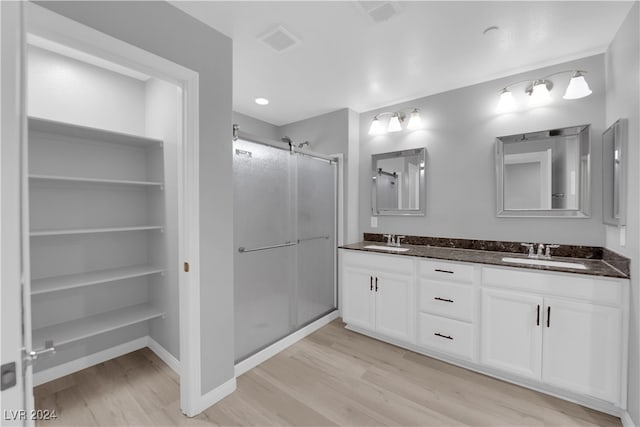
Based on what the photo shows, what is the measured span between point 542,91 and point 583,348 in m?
1.97

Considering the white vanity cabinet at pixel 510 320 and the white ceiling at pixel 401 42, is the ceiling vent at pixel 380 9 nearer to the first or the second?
the white ceiling at pixel 401 42

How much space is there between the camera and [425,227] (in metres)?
3.02

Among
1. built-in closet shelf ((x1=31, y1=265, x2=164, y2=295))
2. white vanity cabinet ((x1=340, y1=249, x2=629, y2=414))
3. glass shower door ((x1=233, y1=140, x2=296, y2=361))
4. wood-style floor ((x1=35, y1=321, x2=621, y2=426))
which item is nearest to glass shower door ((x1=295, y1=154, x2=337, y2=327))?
glass shower door ((x1=233, y1=140, x2=296, y2=361))

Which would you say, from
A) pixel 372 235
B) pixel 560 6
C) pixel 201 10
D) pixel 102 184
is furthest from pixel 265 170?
pixel 560 6

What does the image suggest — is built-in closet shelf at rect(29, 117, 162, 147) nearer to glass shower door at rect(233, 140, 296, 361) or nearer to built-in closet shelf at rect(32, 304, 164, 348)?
glass shower door at rect(233, 140, 296, 361)

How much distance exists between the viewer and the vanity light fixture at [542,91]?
2.12m

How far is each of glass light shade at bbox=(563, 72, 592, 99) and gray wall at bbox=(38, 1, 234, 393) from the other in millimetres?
2585

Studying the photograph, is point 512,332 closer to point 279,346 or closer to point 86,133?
point 279,346

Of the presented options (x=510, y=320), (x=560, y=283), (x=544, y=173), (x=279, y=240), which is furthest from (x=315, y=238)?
(x=544, y=173)

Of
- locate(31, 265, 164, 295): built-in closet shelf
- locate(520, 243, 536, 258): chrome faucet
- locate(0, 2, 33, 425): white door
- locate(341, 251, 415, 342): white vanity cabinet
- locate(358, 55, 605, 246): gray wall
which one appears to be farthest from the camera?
locate(341, 251, 415, 342): white vanity cabinet

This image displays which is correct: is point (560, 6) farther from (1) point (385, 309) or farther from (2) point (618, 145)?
(1) point (385, 309)

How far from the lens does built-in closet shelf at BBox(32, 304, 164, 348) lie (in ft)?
6.40

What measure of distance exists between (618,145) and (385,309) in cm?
210

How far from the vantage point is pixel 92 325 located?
7.03 ft
